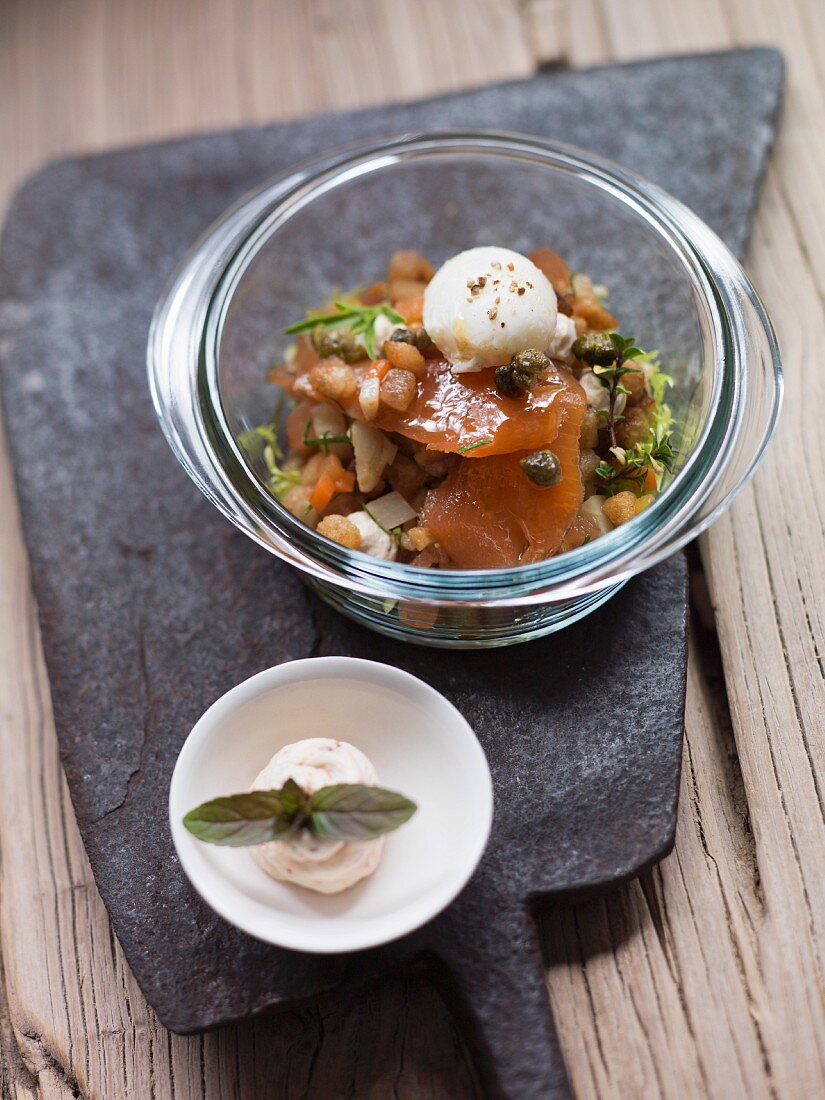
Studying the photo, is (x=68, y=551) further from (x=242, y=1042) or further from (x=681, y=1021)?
(x=681, y=1021)

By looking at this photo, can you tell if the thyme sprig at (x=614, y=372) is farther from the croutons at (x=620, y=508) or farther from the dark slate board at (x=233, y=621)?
the dark slate board at (x=233, y=621)

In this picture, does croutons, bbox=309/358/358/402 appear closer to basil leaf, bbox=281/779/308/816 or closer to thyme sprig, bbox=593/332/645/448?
thyme sprig, bbox=593/332/645/448

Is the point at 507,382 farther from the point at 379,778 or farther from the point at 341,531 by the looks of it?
the point at 379,778

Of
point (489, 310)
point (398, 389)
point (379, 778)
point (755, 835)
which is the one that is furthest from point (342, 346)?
point (755, 835)

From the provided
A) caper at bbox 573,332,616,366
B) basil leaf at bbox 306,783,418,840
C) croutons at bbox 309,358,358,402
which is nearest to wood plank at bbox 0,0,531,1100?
basil leaf at bbox 306,783,418,840

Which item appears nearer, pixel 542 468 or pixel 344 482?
pixel 542 468

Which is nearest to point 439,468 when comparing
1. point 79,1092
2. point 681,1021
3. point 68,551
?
point 68,551
